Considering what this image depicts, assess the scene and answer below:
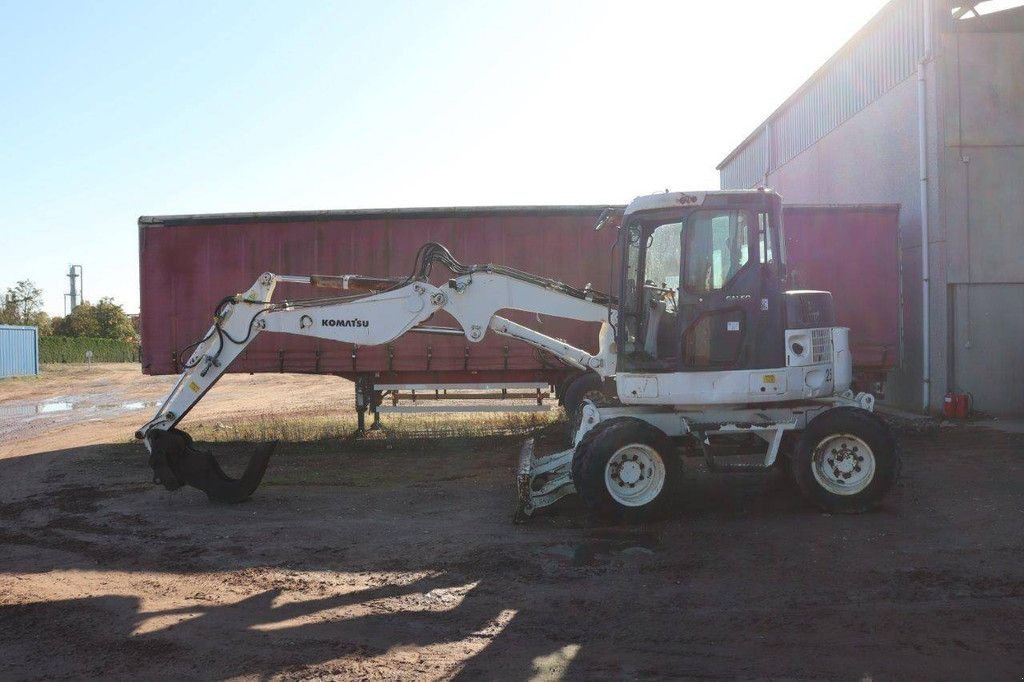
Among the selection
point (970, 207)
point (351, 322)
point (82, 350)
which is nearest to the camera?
point (351, 322)

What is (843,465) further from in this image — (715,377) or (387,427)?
(387,427)

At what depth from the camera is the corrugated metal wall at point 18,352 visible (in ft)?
122

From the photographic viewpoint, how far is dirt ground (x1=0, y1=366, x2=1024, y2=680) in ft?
15.2

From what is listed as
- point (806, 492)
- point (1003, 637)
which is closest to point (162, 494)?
point (806, 492)

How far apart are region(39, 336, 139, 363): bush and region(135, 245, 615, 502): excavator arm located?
46672 mm

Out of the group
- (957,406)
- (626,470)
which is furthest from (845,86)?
(626,470)

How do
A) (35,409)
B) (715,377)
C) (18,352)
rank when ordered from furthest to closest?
(18,352) < (35,409) < (715,377)

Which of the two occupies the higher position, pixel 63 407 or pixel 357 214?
pixel 357 214

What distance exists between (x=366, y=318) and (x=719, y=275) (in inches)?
141

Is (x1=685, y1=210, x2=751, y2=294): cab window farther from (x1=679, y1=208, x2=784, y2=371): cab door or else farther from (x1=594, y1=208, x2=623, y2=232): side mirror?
(x1=594, y1=208, x2=623, y2=232): side mirror

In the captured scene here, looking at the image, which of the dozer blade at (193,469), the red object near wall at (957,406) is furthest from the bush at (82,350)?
the red object near wall at (957,406)

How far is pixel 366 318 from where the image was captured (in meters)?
8.72

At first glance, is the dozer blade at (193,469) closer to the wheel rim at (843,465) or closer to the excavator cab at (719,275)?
the excavator cab at (719,275)

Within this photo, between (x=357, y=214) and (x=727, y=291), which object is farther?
(x=357, y=214)
